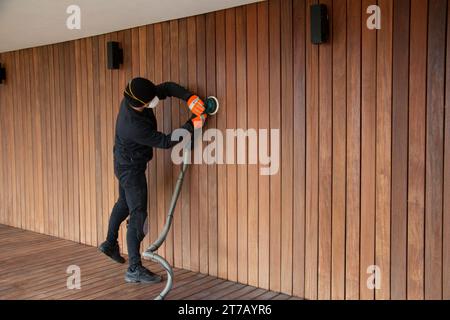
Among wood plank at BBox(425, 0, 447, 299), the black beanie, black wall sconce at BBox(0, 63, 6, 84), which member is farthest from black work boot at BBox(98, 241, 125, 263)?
black wall sconce at BBox(0, 63, 6, 84)

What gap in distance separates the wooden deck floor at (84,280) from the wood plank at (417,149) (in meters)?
0.87

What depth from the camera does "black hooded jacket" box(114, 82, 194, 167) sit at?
319 cm

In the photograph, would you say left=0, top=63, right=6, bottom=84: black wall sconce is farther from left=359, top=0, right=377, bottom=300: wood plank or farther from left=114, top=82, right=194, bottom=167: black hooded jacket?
left=359, top=0, right=377, bottom=300: wood plank

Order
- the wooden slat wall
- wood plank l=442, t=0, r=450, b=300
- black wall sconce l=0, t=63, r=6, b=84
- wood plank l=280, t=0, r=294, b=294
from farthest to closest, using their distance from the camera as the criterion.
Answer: black wall sconce l=0, t=63, r=6, b=84, wood plank l=280, t=0, r=294, b=294, the wooden slat wall, wood plank l=442, t=0, r=450, b=300

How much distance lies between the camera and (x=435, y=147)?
2383mm

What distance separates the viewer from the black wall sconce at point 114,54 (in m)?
3.96

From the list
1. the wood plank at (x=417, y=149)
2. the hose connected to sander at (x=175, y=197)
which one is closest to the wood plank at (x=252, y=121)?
the hose connected to sander at (x=175, y=197)

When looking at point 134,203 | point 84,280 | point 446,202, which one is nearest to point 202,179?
point 134,203

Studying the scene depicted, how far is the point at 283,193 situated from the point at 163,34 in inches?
64.3

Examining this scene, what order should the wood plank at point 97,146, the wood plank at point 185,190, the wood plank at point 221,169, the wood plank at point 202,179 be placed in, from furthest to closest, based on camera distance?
the wood plank at point 97,146, the wood plank at point 185,190, the wood plank at point 202,179, the wood plank at point 221,169

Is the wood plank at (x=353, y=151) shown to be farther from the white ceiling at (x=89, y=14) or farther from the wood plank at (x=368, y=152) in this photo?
the white ceiling at (x=89, y=14)

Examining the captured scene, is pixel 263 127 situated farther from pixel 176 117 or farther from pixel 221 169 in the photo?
pixel 176 117

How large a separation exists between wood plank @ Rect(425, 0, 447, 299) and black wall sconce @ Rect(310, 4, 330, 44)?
0.58 meters
